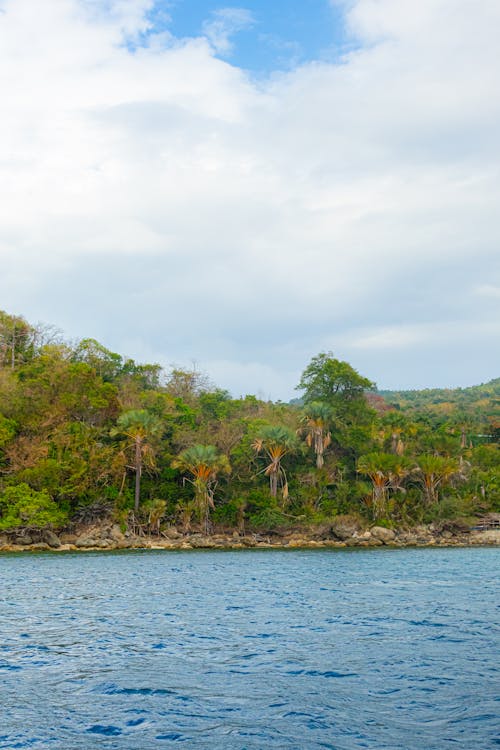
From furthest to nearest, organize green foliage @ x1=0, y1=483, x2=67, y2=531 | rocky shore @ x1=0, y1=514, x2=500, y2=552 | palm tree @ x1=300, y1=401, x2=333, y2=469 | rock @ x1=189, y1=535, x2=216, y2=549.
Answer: palm tree @ x1=300, y1=401, x2=333, y2=469
rock @ x1=189, y1=535, x2=216, y2=549
rocky shore @ x1=0, y1=514, x2=500, y2=552
green foliage @ x1=0, y1=483, x2=67, y2=531

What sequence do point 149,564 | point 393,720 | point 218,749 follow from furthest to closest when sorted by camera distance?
point 149,564
point 393,720
point 218,749

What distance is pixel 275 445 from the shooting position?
2534 inches

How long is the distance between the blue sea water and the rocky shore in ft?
79.5

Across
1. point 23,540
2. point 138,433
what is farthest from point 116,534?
point 138,433

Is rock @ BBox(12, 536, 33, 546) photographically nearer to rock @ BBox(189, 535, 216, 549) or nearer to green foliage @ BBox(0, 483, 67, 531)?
green foliage @ BBox(0, 483, 67, 531)

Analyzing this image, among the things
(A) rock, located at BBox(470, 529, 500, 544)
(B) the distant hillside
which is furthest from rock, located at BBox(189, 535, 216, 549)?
(B) the distant hillside

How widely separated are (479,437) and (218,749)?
82.2 metres

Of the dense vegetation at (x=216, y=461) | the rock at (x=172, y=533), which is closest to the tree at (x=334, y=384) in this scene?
the dense vegetation at (x=216, y=461)

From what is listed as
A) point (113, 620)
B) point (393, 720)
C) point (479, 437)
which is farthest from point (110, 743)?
point (479, 437)

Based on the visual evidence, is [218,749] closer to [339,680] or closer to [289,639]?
[339,680]

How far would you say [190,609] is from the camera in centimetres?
2422

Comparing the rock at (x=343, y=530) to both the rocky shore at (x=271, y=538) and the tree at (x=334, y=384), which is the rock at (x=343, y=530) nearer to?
the rocky shore at (x=271, y=538)

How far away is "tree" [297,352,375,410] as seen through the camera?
72.4m

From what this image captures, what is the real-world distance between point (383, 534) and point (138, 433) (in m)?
22.3
